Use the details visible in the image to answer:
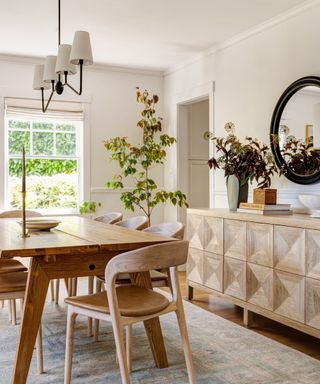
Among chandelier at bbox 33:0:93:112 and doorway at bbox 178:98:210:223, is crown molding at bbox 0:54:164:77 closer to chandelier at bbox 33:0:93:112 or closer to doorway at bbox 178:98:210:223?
doorway at bbox 178:98:210:223

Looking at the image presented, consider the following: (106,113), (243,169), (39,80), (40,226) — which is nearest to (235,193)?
(243,169)

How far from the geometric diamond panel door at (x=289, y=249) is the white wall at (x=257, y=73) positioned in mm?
755

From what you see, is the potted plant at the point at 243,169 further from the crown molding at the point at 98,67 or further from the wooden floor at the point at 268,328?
the crown molding at the point at 98,67

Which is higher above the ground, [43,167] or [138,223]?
[43,167]

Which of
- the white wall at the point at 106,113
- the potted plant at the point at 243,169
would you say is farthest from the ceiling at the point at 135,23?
the potted plant at the point at 243,169

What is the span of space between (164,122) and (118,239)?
3.93m

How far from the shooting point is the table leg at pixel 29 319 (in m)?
2.36

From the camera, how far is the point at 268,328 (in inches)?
143

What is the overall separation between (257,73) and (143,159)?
2.14m

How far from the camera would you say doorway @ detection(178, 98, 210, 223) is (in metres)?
6.12

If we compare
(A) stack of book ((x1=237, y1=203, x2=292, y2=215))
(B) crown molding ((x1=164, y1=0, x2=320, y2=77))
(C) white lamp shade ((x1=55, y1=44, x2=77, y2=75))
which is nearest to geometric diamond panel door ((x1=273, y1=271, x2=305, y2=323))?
(A) stack of book ((x1=237, y1=203, x2=292, y2=215))

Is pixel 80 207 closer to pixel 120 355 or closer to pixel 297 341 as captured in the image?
pixel 297 341

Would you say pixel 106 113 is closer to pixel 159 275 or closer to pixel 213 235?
pixel 213 235

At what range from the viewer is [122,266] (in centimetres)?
213
